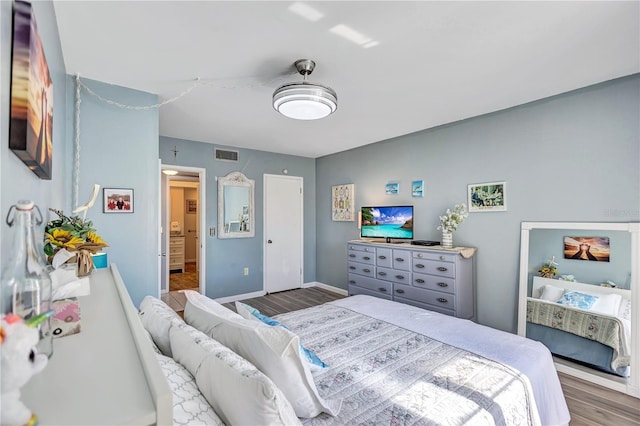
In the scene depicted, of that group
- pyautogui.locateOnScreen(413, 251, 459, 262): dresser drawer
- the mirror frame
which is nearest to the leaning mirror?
pyautogui.locateOnScreen(413, 251, 459, 262): dresser drawer

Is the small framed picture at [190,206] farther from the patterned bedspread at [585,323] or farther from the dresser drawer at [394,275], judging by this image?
the patterned bedspread at [585,323]

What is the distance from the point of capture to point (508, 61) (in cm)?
220

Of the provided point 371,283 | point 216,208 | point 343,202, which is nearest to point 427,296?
point 371,283

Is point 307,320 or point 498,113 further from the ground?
point 498,113

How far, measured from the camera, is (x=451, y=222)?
3.54m

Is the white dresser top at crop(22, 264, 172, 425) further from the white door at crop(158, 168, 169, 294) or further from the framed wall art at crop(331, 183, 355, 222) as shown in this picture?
the framed wall art at crop(331, 183, 355, 222)

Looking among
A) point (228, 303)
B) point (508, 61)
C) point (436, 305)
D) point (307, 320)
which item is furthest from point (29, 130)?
point (228, 303)

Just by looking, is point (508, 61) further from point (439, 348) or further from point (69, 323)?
point (69, 323)

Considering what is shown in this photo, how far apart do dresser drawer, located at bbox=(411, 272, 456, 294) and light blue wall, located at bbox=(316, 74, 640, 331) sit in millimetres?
441

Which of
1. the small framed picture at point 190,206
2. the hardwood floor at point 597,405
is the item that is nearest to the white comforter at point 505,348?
the hardwood floor at point 597,405

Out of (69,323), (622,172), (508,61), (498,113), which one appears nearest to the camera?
(69,323)

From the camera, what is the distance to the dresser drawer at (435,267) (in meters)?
3.28

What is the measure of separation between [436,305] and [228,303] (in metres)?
3.08

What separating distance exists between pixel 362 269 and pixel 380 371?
2.71m
